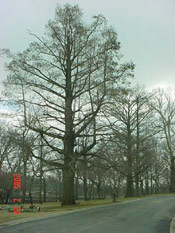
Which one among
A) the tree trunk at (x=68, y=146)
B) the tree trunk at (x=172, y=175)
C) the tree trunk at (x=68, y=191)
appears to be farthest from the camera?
the tree trunk at (x=172, y=175)

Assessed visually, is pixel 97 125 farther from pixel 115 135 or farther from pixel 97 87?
pixel 97 87

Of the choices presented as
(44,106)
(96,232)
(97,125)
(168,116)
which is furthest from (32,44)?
(168,116)

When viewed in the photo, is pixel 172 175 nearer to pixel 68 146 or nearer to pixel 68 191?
pixel 68 191

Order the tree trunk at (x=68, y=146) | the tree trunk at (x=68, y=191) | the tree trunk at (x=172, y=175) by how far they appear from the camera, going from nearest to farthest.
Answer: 1. the tree trunk at (x=68, y=146)
2. the tree trunk at (x=68, y=191)
3. the tree trunk at (x=172, y=175)

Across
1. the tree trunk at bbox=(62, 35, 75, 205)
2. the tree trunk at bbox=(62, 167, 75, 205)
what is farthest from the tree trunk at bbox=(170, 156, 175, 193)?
the tree trunk at bbox=(62, 35, 75, 205)

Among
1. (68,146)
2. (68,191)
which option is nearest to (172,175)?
(68,191)

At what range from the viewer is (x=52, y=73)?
2109cm

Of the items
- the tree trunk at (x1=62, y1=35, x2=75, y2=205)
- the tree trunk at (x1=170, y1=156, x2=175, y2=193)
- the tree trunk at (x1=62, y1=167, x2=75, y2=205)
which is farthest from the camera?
the tree trunk at (x1=170, y1=156, x2=175, y2=193)

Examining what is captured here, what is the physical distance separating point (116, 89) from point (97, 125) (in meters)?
3.37

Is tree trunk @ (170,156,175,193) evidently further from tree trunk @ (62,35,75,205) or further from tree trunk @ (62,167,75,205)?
tree trunk @ (62,35,75,205)

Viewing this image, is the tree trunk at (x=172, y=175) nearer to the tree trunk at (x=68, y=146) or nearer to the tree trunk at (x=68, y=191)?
the tree trunk at (x=68, y=191)

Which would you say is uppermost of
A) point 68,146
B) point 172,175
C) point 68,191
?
point 68,146

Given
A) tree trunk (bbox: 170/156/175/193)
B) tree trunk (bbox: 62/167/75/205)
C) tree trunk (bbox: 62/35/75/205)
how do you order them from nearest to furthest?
tree trunk (bbox: 62/35/75/205) → tree trunk (bbox: 62/167/75/205) → tree trunk (bbox: 170/156/175/193)

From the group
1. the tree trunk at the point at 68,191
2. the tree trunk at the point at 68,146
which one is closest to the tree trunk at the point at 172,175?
the tree trunk at the point at 68,191
